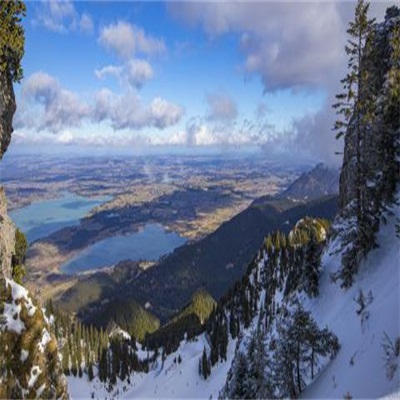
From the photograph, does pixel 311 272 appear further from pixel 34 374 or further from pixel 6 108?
pixel 6 108

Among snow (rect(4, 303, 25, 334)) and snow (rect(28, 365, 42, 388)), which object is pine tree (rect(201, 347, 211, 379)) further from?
snow (rect(4, 303, 25, 334))

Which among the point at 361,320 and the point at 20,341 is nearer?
the point at 361,320

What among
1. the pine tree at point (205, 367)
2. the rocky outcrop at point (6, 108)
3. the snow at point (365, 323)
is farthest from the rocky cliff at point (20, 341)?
the pine tree at point (205, 367)

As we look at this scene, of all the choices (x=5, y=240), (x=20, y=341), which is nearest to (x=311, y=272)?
(x=20, y=341)

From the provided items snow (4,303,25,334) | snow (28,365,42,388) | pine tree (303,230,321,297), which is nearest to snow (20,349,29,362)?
snow (28,365,42,388)

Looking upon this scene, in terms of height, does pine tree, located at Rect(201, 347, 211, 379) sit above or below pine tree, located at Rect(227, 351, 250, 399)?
below

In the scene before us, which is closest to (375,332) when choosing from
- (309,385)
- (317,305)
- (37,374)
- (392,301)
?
(392,301)

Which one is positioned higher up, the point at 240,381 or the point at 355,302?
the point at 355,302
